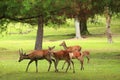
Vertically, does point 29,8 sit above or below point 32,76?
above

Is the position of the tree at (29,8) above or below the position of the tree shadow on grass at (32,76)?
above

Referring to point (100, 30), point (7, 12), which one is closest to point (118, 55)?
point (7, 12)

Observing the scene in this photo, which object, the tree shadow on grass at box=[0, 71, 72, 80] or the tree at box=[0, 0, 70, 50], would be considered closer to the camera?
the tree at box=[0, 0, 70, 50]

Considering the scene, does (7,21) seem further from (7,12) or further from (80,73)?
(80,73)

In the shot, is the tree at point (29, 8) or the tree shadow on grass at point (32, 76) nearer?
the tree at point (29, 8)

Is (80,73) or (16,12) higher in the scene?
(16,12)

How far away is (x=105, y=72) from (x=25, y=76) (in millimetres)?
3710

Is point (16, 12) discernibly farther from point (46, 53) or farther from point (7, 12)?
point (46, 53)

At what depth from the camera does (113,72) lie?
1972 centimetres

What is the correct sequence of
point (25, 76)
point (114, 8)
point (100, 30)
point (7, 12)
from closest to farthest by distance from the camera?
point (7, 12) < point (25, 76) < point (114, 8) < point (100, 30)

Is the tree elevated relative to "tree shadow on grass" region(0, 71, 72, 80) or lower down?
elevated

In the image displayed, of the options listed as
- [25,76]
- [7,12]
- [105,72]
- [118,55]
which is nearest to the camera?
[7,12]

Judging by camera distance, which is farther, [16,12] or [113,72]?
[113,72]

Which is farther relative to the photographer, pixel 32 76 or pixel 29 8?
pixel 32 76
